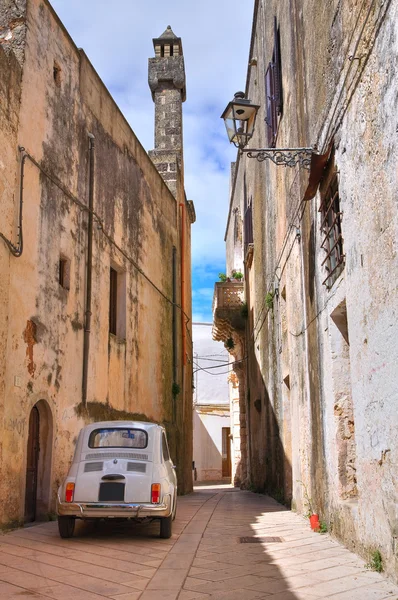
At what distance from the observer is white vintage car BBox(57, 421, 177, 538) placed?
771 centimetres

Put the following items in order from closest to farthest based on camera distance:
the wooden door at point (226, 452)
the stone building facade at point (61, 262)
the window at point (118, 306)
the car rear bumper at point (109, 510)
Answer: the car rear bumper at point (109, 510), the stone building facade at point (61, 262), the window at point (118, 306), the wooden door at point (226, 452)

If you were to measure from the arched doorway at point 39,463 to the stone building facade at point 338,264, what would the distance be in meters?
4.00

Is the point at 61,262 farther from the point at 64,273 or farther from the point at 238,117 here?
the point at 238,117

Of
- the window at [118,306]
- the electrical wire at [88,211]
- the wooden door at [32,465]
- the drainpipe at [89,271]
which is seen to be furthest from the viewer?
the window at [118,306]

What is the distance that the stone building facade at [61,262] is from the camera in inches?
368

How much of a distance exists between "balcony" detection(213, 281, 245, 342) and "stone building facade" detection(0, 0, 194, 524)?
22.4 ft

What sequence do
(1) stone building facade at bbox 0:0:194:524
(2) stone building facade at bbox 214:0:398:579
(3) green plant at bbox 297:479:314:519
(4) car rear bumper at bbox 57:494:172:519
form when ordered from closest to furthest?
(2) stone building facade at bbox 214:0:398:579, (4) car rear bumper at bbox 57:494:172:519, (1) stone building facade at bbox 0:0:194:524, (3) green plant at bbox 297:479:314:519

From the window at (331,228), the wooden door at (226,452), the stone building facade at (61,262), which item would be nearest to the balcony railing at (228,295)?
the stone building facade at (61,262)

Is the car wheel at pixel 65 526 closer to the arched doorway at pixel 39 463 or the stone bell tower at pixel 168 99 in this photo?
the arched doorway at pixel 39 463

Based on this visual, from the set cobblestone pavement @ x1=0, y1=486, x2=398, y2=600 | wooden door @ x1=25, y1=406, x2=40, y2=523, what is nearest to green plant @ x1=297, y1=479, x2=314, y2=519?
cobblestone pavement @ x1=0, y1=486, x2=398, y2=600

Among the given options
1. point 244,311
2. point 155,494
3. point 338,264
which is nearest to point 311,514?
point 155,494

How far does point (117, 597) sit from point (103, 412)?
8037 millimetres

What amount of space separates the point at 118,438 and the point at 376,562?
399cm

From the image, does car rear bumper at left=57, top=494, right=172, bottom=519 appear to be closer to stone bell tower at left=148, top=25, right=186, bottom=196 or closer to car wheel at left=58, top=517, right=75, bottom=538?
car wheel at left=58, top=517, right=75, bottom=538
